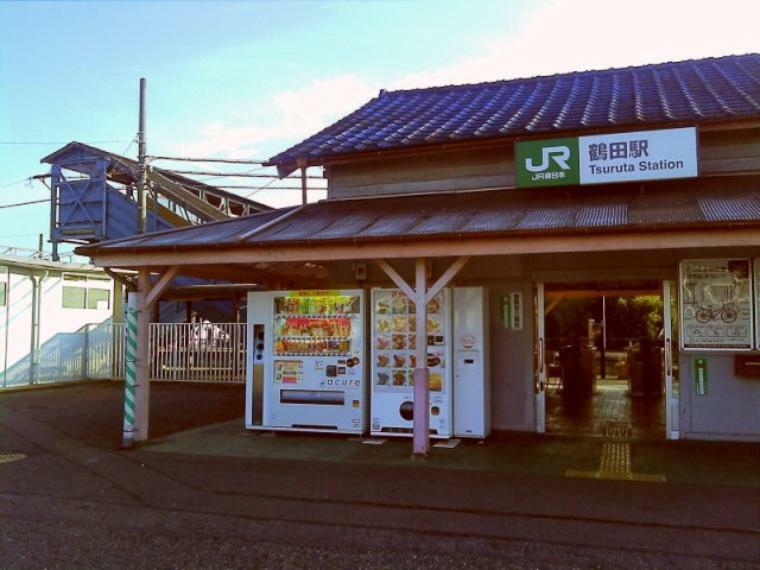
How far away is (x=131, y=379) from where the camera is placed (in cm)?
970

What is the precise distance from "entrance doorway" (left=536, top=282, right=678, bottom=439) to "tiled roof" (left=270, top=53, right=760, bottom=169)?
2.54 metres

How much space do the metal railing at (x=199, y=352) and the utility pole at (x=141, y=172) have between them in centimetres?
329

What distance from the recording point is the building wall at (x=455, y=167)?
9594mm

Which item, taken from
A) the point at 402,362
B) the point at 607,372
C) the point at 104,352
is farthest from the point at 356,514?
the point at 607,372

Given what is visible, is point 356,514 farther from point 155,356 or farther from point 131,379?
point 155,356

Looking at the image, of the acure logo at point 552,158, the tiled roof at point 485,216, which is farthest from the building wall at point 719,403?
the acure logo at point 552,158

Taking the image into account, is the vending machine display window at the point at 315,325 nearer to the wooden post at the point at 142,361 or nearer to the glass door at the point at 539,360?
the wooden post at the point at 142,361

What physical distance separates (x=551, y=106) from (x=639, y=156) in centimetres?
289

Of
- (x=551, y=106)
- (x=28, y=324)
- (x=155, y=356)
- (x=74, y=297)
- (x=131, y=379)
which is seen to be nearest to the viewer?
(x=131, y=379)

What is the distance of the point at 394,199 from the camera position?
11055mm

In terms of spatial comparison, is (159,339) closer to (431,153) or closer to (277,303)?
(277,303)

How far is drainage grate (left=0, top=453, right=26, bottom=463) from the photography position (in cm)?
891

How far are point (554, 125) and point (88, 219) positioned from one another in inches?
721

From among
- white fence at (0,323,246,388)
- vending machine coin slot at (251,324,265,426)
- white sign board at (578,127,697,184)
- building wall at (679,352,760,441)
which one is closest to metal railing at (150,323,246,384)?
white fence at (0,323,246,388)
